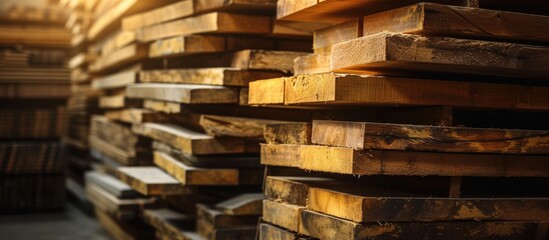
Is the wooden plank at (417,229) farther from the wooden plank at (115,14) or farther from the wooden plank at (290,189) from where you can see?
the wooden plank at (115,14)

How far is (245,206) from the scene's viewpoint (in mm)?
5160

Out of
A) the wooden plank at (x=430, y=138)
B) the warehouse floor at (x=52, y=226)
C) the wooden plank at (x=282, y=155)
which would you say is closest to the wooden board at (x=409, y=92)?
the wooden plank at (x=430, y=138)

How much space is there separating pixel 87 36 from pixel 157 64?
381 centimetres

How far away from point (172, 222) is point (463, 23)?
132 inches

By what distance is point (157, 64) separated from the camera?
23.6 feet

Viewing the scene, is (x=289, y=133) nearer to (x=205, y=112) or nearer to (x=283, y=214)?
(x=283, y=214)

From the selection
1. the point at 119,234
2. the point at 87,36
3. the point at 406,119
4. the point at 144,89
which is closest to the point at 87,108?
the point at 87,36

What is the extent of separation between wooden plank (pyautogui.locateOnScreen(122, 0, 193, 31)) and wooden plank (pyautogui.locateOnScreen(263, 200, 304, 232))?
193 cm

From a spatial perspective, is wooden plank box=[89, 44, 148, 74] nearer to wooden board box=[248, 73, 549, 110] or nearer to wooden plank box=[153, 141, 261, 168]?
wooden plank box=[153, 141, 261, 168]

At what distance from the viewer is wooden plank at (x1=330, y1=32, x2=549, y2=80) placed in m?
3.29

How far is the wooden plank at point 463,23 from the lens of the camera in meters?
3.35

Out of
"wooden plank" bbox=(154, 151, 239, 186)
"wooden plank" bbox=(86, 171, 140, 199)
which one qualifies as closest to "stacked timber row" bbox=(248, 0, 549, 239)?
"wooden plank" bbox=(154, 151, 239, 186)

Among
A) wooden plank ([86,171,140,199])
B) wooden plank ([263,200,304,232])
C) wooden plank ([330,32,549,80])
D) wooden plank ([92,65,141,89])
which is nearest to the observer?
wooden plank ([330,32,549,80])

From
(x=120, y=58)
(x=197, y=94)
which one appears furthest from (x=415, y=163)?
(x=120, y=58)
